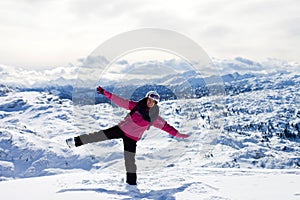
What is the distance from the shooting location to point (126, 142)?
9.70 metres

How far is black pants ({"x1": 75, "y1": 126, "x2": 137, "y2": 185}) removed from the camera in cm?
919

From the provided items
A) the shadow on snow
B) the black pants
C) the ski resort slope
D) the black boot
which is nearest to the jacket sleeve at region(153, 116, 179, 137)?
the black pants

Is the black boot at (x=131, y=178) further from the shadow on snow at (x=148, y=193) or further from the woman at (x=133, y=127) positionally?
the shadow on snow at (x=148, y=193)

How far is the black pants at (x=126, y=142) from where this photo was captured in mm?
9192

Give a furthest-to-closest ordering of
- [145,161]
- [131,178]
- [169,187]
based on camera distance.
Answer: [145,161], [131,178], [169,187]

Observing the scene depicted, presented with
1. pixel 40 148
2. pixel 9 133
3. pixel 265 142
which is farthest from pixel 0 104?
pixel 265 142

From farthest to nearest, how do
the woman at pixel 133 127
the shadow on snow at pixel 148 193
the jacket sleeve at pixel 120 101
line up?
the jacket sleeve at pixel 120 101
the woman at pixel 133 127
the shadow on snow at pixel 148 193

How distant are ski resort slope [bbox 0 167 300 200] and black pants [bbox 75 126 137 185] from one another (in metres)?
0.36

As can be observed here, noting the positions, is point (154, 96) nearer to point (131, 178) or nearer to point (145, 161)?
point (131, 178)

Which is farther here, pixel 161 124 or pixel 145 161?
pixel 145 161

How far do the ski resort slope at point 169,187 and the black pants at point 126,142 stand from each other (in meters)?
0.36

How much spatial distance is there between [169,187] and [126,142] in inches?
72.5

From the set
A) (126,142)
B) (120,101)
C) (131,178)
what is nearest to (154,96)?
(120,101)

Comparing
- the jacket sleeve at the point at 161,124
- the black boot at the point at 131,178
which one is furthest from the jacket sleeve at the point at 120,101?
the black boot at the point at 131,178
